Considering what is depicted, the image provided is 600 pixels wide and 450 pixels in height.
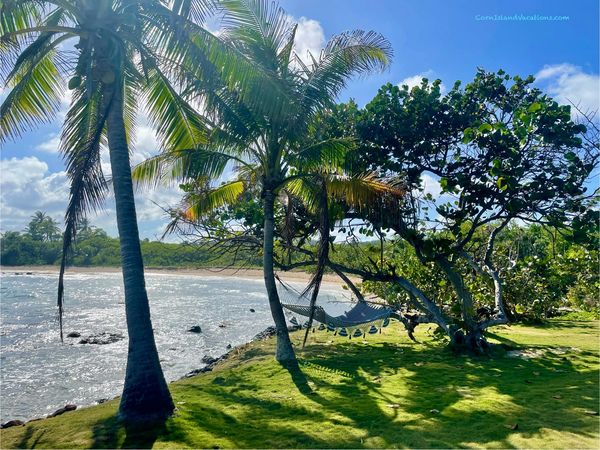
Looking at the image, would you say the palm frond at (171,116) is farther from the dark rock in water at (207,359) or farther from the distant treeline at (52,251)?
the distant treeline at (52,251)

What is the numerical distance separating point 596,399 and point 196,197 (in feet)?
21.3

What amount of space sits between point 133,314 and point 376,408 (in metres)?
2.79

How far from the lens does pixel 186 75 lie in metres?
5.54

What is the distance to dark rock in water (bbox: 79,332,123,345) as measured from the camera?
1420 cm

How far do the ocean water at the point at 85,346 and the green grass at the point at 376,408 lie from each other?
10.1ft

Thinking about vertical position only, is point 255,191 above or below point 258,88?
below

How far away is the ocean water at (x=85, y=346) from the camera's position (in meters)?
9.15

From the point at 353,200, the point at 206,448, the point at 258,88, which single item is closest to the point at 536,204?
the point at 353,200

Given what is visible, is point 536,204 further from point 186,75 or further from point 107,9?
point 107,9

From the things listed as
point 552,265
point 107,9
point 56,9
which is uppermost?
point 56,9

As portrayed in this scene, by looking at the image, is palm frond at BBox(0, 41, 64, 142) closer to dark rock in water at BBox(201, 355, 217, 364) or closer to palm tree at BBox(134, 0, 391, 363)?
palm tree at BBox(134, 0, 391, 363)

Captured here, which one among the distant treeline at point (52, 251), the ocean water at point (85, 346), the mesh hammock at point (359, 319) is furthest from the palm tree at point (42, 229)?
the mesh hammock at point (359, 319)

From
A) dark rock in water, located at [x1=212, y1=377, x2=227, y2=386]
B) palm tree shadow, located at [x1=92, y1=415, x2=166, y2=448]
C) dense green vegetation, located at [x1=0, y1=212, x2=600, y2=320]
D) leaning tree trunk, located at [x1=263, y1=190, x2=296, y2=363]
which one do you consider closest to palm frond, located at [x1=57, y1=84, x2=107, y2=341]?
palm tree shadow, located at [x1=92, y1=415, x2=166, y2=448]

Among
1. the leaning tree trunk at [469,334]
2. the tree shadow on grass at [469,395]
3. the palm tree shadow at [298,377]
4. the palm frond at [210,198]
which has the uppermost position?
the palm frond at [210,198]
